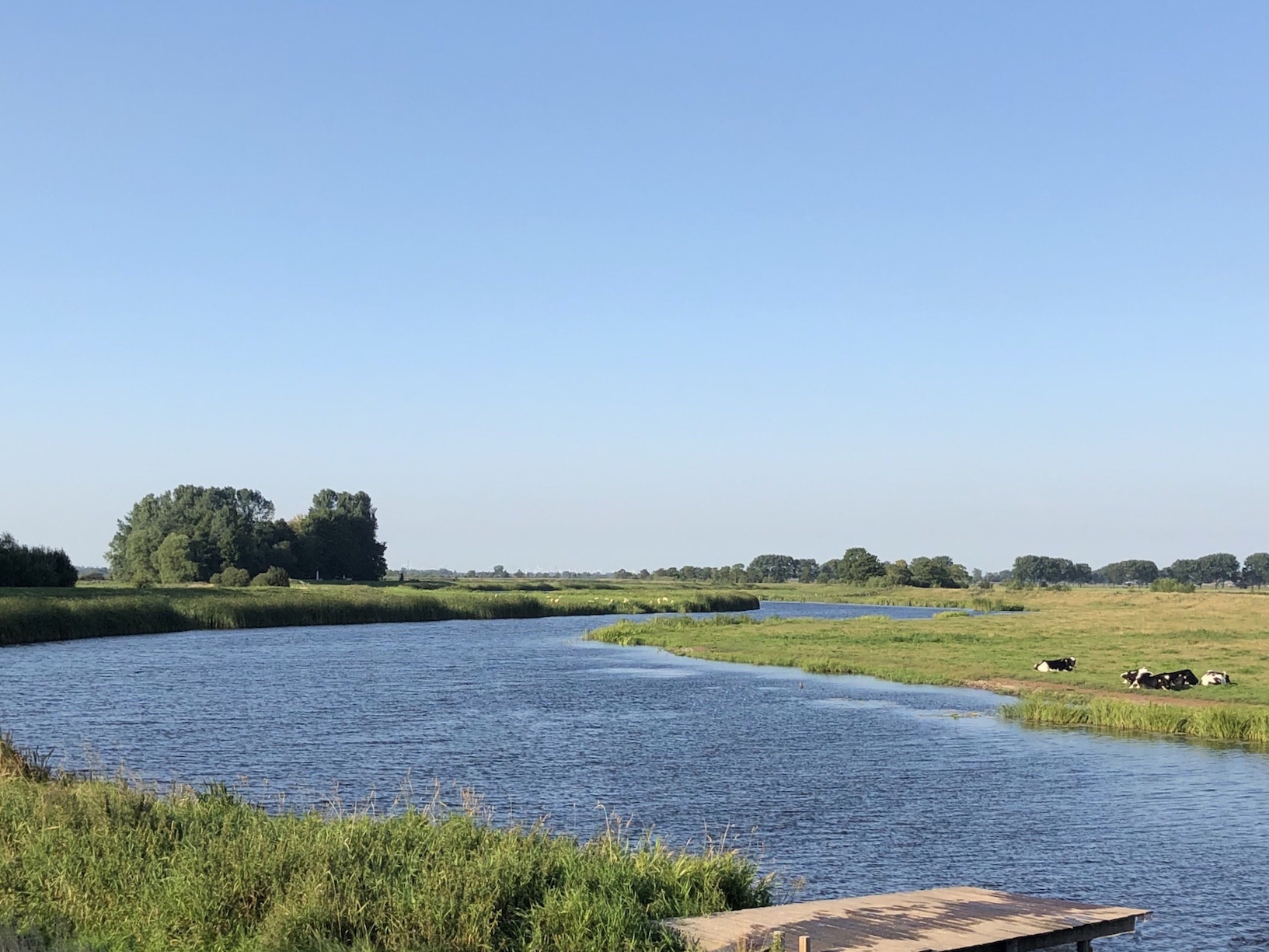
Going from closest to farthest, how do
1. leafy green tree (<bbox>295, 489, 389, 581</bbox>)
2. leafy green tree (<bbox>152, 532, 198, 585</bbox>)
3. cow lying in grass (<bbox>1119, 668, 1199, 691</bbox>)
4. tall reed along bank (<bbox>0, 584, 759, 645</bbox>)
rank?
cow lying in grass (<bbox>1119, 668, 1199, 691</bbox>) → tall reed along bank (<bbox>0, 584, 759, 645</bbox>) → leafy green tree (<bbox>152, 532, 198, 585</bbox>) → leafy green tree (<bbox>295, 489, 389, 581</bbox>)

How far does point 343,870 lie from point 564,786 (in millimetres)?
14186

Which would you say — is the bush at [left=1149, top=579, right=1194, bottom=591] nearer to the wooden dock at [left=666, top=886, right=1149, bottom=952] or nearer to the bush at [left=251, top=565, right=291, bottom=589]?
the bush at [left=251, top=565, right=291, bottom=589]

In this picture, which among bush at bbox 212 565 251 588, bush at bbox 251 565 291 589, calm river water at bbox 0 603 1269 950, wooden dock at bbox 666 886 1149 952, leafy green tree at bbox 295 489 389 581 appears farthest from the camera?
leafy green tree at bbox 295 489 389 581

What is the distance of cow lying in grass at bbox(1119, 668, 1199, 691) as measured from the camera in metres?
43.5

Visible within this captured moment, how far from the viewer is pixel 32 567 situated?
104688mm

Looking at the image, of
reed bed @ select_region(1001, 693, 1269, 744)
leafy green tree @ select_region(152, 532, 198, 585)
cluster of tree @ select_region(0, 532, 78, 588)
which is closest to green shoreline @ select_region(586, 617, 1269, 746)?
reed bed @ select_region(1001, 693, 1269, 744)

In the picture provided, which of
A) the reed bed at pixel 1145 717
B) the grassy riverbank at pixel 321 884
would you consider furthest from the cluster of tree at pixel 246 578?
the grassy riverbank at pixel 321 884

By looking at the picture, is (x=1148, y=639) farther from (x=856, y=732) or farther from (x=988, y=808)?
(x=988, y=808)

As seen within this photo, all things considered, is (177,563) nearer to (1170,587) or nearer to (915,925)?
(1170,587)

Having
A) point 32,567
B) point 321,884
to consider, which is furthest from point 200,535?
point 321,884

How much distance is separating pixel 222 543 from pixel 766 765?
454 ft

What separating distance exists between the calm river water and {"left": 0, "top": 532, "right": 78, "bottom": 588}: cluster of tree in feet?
156

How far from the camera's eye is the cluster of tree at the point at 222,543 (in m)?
156

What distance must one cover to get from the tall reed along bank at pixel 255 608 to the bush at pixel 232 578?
25.3 ft
